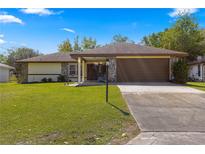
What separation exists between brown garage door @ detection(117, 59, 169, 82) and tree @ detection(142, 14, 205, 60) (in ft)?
57.2

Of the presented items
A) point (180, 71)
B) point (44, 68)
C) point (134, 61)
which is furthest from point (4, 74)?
point (180, 71)

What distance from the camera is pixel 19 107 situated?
8.40m

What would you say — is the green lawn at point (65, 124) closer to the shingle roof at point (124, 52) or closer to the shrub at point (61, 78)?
the shingle roof at point (124, 52)

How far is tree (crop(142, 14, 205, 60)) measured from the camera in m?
36.5

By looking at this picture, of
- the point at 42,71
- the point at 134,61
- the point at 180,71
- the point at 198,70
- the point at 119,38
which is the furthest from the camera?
the point at 119,38

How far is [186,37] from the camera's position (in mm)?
36594

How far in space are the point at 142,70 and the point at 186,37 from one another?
19083mm

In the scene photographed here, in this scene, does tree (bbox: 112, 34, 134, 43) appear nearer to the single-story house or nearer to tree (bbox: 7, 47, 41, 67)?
tree (bbox: 7, 47, 41, 67)

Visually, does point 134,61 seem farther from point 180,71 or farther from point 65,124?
point 65,124

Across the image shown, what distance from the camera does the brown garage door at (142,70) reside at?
20406 millimetres

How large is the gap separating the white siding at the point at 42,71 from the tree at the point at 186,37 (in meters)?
18.9

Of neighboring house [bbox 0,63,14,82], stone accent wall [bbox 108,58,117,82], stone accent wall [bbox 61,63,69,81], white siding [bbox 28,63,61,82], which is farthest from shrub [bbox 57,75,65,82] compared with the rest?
neighboring house [bbox 0,63,14,82]

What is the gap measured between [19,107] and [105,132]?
12.8 ft

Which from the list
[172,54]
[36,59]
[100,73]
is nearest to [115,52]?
[172,54]
